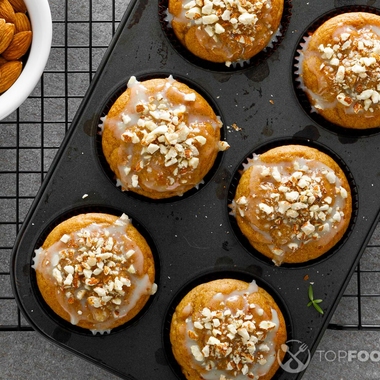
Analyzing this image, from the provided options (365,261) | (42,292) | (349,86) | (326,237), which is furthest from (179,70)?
(365,261)

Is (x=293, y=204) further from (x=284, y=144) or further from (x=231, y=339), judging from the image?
(x=231, y=339)

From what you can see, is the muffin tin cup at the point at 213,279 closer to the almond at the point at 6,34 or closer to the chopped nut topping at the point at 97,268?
the chopped nut topping at the point at 97,268

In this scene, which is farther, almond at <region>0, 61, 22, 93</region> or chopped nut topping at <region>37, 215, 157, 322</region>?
almond at <region>0, 61, 22, 93</region>

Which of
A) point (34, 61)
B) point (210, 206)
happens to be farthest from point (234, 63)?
point (34, 61)

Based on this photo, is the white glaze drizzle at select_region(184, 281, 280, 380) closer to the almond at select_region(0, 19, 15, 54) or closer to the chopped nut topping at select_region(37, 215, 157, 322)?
the chopped nut topping at select_region(37, 215, 157, 322)

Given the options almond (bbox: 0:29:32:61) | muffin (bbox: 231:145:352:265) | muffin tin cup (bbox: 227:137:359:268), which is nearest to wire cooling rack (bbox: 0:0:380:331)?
almond (bbox: 0:29:32:61)
